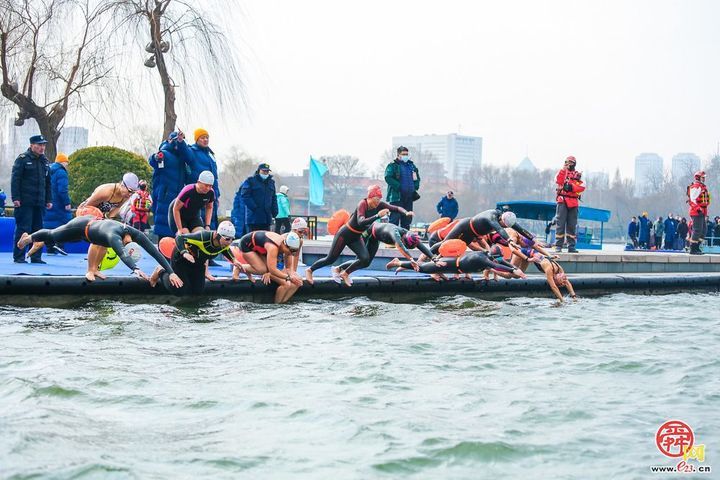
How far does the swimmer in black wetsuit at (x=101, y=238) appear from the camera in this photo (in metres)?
11.8

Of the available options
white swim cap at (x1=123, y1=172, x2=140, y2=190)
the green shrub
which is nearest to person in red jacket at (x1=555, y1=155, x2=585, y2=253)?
white swim cap at (x1=123, y1=172, x2=140, y2=190)

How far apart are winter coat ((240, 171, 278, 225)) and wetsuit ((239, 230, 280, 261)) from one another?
2.52 m

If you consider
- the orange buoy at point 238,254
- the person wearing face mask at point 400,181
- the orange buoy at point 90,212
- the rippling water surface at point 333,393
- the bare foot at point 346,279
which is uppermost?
the person wearing face mask at point 400,181

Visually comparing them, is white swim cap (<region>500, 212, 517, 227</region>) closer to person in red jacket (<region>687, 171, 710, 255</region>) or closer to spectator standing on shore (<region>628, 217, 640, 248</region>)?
person in red jacket (<region>687, 171, 710, 255</region>)

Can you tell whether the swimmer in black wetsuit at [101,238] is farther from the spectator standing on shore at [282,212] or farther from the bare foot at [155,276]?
the spectator standing on shore at [282,212]

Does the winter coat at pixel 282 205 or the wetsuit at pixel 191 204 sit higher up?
the winter coat at pixel 282 205

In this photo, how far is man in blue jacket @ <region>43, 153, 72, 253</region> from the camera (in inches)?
660

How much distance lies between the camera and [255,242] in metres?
13.3

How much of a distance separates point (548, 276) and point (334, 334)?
5941 mm

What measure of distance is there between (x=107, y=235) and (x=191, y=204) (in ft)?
4.89

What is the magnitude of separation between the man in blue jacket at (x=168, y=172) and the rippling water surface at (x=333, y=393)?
2577mm

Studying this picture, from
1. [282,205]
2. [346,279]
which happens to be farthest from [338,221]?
[282,205]

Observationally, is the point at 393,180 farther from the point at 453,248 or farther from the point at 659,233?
the point at 659,233

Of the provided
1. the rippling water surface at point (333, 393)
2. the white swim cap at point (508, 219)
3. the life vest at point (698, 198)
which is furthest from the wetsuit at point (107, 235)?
the life vest at point (698, 198)
